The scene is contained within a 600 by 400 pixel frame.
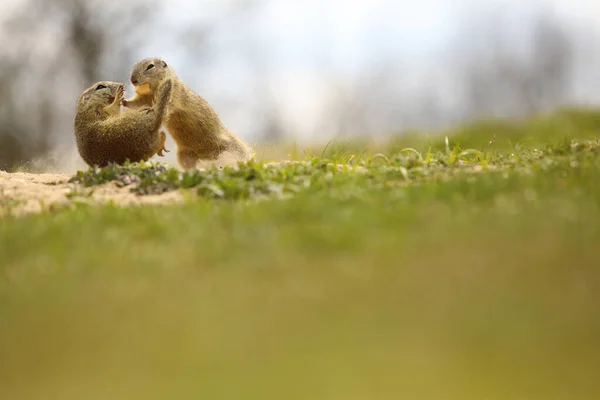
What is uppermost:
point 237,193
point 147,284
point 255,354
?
point 237,193

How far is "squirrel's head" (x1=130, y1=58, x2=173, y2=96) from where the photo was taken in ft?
25.0

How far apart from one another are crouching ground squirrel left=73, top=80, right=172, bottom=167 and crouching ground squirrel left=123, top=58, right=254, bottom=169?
188 mm

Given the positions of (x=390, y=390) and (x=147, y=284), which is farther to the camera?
(x=147, y=284)

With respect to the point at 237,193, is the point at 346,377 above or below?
below

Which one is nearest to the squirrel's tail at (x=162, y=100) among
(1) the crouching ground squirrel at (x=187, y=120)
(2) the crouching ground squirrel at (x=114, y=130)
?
(2) the crouching ground squirrel at (x=114, y=130)

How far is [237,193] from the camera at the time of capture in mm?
5777

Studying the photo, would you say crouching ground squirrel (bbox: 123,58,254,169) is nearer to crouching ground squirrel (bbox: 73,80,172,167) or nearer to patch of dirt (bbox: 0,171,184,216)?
crouching ground squirrel (bbox: 73,80,172,167)

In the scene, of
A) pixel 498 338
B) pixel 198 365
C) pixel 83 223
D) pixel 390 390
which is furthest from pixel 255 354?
pixel 83 223

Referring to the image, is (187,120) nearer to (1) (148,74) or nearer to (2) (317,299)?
(1) (148,74)

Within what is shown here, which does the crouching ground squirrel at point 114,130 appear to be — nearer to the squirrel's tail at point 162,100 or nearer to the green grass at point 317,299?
the squirrel's tail at point 162,100

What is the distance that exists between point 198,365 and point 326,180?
3.57 metres

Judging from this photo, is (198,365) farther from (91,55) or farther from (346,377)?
(91,55)

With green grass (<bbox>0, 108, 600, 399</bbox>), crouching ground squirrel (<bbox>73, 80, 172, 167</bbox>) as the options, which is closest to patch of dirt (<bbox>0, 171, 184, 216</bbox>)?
crouching ground squirrel (<bbox>73, 80, 172, 167</bbox>)

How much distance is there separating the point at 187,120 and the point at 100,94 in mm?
1014
